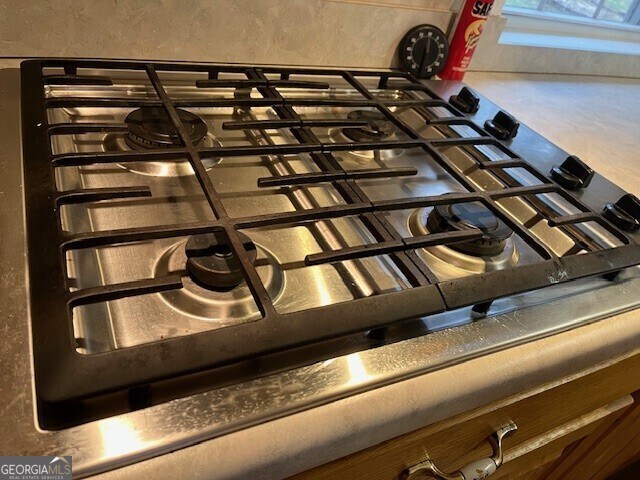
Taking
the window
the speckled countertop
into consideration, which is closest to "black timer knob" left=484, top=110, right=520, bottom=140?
the speckled countertop

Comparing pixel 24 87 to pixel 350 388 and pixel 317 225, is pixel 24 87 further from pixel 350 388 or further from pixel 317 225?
pixel 350 388

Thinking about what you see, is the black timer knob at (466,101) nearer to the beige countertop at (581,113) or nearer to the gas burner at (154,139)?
the beige countertop at (581,113)

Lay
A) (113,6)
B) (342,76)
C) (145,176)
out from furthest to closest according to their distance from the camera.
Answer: (342,76), (113,6), (145,176)

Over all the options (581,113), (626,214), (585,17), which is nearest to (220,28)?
(626,214)

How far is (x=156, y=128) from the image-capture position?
643mm

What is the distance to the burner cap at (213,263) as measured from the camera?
18.2 inches

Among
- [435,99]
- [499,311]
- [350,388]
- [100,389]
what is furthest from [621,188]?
[100,389]

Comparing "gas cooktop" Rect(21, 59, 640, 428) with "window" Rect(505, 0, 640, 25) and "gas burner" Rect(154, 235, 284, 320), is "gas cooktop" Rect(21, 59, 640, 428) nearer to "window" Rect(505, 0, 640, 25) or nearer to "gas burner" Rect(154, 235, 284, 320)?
"gas burner" Rect(154, 235, 284, 320)

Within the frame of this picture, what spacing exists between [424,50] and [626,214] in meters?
0.47

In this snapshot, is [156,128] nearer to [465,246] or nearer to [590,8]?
[465,246]

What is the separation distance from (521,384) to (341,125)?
39cm

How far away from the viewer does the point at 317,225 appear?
0.59 meters

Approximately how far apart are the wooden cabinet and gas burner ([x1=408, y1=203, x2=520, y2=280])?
14 centimetres

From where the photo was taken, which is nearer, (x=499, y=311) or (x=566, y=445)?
(x=499, y=311)
